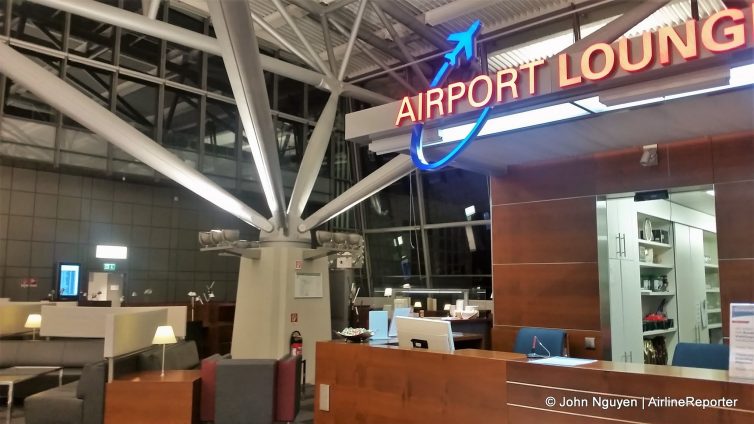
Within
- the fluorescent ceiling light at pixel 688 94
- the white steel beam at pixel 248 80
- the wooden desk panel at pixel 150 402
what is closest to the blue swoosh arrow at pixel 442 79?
the fluorescent ceiling light at pixel 688 94

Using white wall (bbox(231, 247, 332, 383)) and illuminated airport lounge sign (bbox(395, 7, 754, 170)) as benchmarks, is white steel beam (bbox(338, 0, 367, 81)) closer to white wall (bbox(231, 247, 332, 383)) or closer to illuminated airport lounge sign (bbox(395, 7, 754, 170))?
white wall (bbox(231, 247, 332, 383))

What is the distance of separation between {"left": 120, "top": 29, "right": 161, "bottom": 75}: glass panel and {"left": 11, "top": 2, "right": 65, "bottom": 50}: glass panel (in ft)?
3.99

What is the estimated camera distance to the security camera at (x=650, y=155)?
5.77 metres

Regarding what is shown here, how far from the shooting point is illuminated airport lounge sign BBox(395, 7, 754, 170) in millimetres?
3682

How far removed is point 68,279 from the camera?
11.6 m

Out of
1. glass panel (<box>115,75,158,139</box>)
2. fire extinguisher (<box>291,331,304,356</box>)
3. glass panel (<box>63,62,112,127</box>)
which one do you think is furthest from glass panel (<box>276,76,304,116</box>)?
fire extinguisher (<box>291,331,304,356</box>)

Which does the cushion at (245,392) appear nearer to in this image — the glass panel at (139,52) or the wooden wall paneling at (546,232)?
the wooden wall paneling at (546,232)

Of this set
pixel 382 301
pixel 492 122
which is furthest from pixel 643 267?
pixel 382 301

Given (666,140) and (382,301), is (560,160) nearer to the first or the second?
(666,140)

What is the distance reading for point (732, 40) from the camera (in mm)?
3598

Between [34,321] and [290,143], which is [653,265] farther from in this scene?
[290,143]

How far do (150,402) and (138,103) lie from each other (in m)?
8.73

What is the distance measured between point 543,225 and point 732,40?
11.2 ft

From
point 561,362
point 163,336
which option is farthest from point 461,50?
point 163,336
